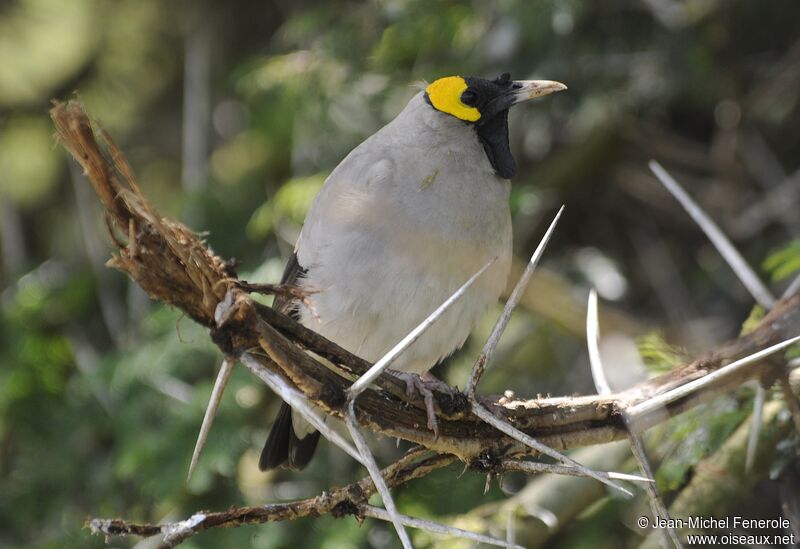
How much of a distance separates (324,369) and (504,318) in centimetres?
38

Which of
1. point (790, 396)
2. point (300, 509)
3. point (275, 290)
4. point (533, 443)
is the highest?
point (275, 290)

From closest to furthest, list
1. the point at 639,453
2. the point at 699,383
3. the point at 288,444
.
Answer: the point at 699,383 → the point at 639,453 → the point at 288,444

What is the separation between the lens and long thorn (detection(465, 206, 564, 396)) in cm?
198

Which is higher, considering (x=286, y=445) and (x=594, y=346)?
(x=594, y=346)

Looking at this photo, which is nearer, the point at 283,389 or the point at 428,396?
the point at 283,389

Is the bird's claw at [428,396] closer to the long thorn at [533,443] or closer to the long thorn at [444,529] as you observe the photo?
the long thorn at [533,443]

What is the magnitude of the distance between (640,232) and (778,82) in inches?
43.0

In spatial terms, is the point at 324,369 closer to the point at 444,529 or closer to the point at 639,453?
the point at 444,529

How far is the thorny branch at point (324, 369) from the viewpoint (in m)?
1.61

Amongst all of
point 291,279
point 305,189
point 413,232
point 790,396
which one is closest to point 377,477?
point 790,396

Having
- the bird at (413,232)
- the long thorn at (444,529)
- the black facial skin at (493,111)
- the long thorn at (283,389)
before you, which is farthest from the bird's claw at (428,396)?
the black facial skin at (493,111)

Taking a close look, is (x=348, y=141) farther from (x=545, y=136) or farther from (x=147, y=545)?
(x=147, y=545)

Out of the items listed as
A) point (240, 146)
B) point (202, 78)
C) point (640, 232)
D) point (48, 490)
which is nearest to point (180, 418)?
point (48, 490)

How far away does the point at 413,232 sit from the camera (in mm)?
3182
